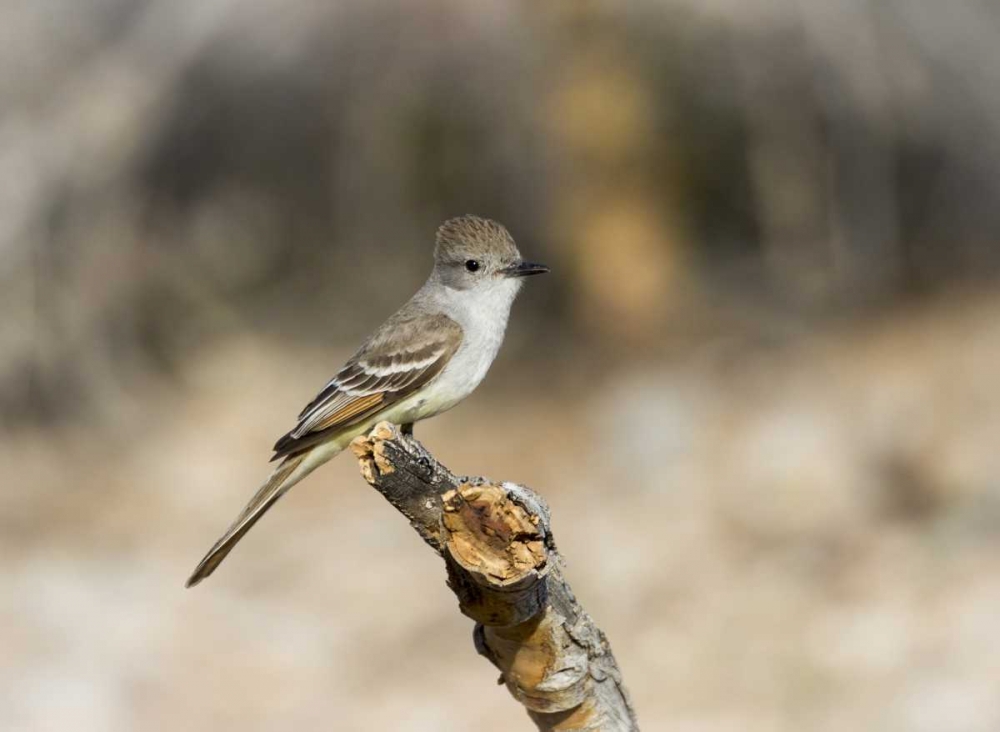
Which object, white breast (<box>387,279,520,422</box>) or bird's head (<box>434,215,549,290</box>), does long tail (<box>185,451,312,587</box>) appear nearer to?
white breast (<box>387,279,520,422</box>)

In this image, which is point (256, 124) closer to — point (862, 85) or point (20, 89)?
point (20, 89)

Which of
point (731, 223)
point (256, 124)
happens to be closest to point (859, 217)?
point (731, 223)

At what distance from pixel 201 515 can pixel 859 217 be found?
623 centimetres

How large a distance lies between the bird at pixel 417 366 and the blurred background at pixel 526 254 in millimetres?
4748

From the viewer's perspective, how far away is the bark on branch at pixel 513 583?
3898 millimetres

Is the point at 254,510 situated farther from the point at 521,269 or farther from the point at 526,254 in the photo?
the point at 526,254

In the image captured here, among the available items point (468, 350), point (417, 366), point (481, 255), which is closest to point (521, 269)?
point (481, 255)

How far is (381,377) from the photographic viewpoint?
598cm

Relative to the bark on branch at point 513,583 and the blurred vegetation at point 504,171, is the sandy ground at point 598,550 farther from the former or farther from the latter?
the bark on branch at point 513,583

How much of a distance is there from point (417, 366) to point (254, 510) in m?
0.90

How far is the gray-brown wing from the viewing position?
5.87m

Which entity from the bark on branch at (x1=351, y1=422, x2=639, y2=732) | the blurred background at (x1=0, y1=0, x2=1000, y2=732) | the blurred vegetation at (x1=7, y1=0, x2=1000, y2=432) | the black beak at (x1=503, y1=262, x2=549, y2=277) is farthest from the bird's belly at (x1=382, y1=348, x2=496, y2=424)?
the blurred vegetation at (x1=7, y1=0, x2=1000, y2=432)

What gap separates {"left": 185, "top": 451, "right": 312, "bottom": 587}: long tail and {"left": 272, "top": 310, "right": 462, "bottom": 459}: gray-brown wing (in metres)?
0.08

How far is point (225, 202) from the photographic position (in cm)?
1249
